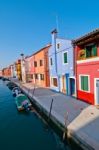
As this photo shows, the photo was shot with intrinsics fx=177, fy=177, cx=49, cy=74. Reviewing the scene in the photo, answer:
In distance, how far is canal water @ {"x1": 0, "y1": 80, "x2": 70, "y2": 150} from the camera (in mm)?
12359

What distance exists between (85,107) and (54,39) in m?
13.7

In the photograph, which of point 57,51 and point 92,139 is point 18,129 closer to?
point 92,139

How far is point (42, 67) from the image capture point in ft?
120

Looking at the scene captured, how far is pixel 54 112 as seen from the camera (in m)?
16.1

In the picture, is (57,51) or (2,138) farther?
(57,51)

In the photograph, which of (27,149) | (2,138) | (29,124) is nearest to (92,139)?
(27,149)

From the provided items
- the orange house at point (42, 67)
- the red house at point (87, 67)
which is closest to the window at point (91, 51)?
→ the red house at point (87, 67)

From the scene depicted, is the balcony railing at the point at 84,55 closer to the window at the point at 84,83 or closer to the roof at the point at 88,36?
the roof at the point at 88,36

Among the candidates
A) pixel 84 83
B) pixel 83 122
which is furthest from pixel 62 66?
pixel 83 122

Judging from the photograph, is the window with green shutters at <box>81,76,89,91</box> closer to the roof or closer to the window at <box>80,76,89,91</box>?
the window at <box>80,76,89,91</box>

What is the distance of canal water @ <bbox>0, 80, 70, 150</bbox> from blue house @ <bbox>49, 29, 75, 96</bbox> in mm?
6680

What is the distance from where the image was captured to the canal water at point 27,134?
12359mm

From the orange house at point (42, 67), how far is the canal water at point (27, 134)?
1541 centimetres

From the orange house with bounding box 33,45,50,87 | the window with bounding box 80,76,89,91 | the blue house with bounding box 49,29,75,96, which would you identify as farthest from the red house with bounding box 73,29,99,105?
the orange house with bounding box 33,45,50,87
